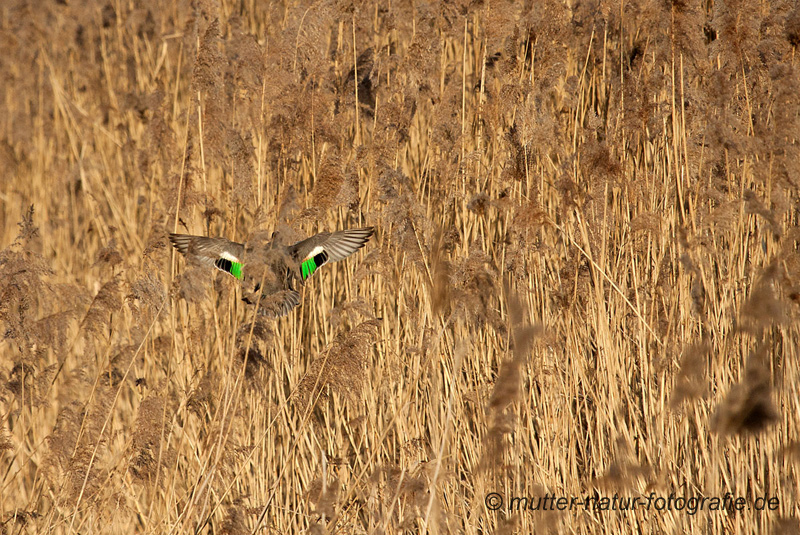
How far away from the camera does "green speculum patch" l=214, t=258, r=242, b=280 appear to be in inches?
113

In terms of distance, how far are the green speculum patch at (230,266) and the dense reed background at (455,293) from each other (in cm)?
22

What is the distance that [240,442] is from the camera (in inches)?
126

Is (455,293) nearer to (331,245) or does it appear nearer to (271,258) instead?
(271,258)

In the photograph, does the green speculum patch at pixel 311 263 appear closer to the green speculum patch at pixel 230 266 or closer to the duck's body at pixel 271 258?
the duck's body at pixel 271 258

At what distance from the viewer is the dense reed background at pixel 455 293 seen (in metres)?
2.46

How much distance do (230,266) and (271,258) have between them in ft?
1.52

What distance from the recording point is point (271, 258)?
2.50 meters

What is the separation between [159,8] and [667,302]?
3969 millimetres

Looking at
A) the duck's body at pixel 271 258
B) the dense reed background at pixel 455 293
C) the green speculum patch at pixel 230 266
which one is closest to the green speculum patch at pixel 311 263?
the duck's body at pixel 271 258

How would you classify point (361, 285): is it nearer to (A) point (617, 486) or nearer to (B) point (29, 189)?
(A) point (617, 486)

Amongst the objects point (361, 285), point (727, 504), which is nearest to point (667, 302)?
point (727, 504)

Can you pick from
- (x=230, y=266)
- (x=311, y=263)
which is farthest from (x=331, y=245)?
(x=230, y=266)

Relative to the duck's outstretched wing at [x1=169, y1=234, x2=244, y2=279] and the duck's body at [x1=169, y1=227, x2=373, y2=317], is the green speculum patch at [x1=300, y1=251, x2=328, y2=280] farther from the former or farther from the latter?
the duck's outstretched wing at [x1=169, y1=234, x2=244, y2=279]

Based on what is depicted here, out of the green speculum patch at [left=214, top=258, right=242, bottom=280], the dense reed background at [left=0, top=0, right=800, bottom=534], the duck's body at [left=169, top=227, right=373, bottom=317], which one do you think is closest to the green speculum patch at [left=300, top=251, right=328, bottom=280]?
the duck's body at [left=169, top=227, right=373, bottom=317]
